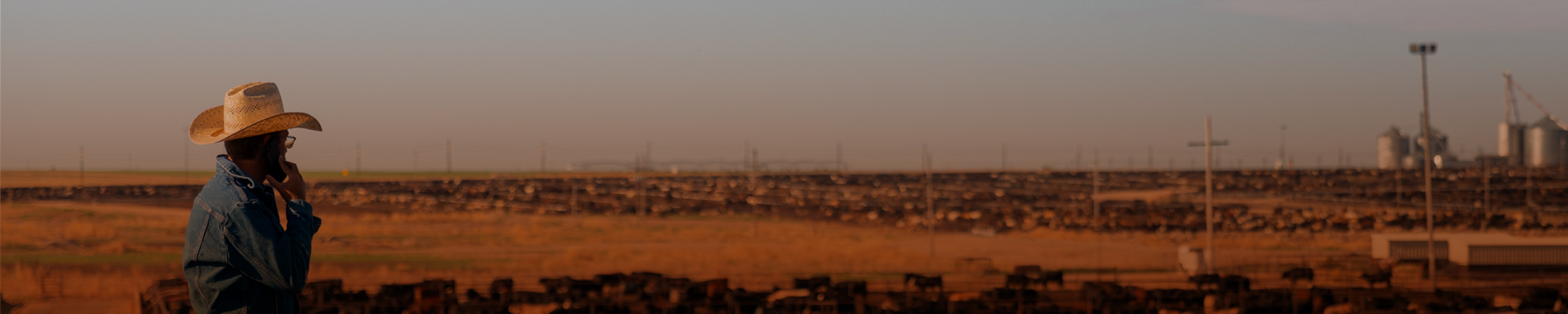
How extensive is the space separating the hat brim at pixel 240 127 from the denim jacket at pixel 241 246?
105mm

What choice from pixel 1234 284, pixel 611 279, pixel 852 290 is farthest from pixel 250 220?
pixel 1234 284

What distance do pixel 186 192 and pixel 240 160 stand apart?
91.9 m

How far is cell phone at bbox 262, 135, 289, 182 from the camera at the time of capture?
10.5ft

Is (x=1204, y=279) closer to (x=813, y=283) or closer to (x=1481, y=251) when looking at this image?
(x=813, y=283)

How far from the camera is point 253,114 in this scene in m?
3.07

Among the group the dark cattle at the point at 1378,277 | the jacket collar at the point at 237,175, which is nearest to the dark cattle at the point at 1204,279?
the dark cattle at the point at 1378,277

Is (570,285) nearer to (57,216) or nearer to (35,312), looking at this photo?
(35,312)

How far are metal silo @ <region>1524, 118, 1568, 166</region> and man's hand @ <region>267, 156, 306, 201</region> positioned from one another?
134 metres

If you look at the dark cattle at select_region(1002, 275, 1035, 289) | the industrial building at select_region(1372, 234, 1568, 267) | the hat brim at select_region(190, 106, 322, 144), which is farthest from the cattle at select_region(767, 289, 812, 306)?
the industrial building at select_region(1372, 234, 1568, 267)

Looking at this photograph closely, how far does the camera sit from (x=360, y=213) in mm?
69938

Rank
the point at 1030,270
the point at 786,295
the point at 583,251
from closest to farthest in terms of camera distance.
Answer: the point at 786,295 < the point at 1030,270 < the point at 583,251

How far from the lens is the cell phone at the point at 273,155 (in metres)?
3.20

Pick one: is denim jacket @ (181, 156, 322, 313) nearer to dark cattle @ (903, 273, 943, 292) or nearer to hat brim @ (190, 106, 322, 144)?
hat brim @ (190, 106, 322, 144)

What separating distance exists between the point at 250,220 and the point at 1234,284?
29.0 m
